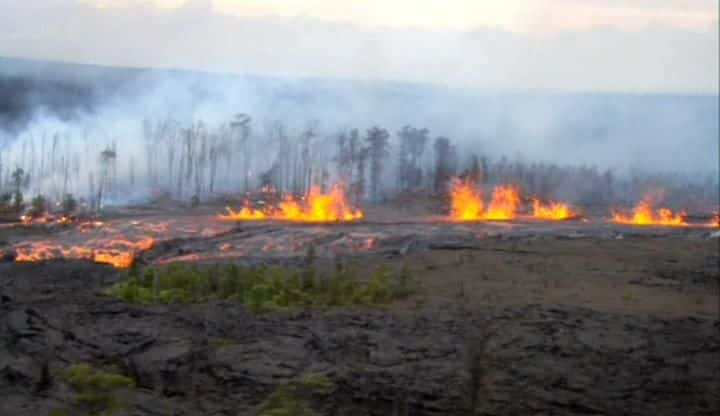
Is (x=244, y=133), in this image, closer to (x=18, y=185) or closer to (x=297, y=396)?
(x=18, y=185)

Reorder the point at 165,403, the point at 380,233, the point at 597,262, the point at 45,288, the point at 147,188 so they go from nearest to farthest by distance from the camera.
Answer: the point at 165,403, the point at 45,288, the point at 597,262, the point at 380,233, the point at 147,188

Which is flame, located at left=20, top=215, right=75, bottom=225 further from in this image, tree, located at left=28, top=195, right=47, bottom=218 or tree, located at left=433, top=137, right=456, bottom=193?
tree, located at left=433, top=137, right=456, bottom=193

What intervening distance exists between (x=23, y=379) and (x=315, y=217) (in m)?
24.4

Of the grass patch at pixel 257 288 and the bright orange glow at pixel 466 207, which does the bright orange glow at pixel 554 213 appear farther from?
the grass patch at pixel 257 288

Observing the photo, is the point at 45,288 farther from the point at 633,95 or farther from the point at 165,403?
the point at 633,95

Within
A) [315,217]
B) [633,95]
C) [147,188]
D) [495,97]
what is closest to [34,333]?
[315,217]

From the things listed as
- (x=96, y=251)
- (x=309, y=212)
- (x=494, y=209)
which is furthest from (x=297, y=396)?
(x=494, y=209)

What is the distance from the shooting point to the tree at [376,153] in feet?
162

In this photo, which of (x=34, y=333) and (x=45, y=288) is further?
(x=45, y=288)

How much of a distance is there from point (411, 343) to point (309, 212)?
2216cm

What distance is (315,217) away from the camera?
1341 inches

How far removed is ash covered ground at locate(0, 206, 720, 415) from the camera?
1104 centimetres

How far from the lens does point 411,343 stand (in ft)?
44.6

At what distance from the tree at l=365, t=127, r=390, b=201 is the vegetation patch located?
30228mm
